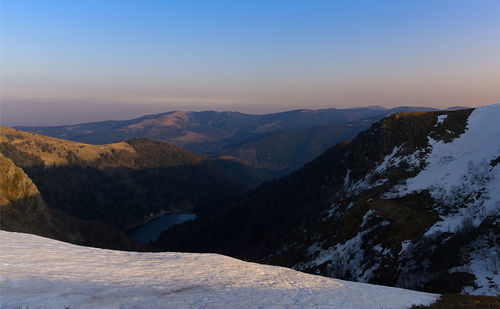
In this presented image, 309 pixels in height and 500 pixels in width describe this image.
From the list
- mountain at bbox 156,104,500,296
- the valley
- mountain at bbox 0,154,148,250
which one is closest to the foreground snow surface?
the valley

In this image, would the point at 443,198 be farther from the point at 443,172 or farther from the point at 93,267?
the point at 93,267

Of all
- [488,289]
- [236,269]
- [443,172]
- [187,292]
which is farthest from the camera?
[443,172]

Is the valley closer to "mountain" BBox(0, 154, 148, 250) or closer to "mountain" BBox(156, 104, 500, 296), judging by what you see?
"mountain" BBox(156, 104, 500, 296)

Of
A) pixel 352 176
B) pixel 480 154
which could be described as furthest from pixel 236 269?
pixel 352 176

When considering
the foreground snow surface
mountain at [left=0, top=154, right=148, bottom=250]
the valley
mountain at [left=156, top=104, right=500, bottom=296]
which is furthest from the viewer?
mountain at [left=0, top=154, right=148, bottom=250]

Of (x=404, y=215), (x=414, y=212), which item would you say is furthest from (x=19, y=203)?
(x=414, y=212)

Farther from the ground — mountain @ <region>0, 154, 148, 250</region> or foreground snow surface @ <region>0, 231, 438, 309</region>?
foreground snow surface @ <region>0, 231, 438, 309</region>
